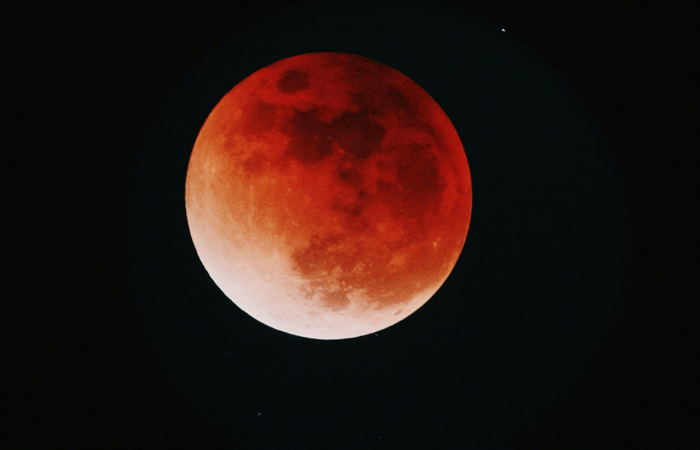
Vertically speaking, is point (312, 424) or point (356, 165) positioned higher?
point (356, 165)

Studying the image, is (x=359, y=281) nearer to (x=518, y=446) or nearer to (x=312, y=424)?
(x=312, y=424)

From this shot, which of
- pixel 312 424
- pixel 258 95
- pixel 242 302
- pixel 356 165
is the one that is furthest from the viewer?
pixel 312 424

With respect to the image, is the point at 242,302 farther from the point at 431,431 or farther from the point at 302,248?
the point at 431,431

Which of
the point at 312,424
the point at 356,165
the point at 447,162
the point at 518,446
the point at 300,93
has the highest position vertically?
the point at 300,93

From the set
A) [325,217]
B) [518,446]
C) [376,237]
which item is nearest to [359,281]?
[376,237]

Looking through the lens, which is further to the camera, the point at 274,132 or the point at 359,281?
the point at 359,281

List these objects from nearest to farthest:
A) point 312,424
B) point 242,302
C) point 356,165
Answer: point 356,165, point 242,302, point 312,424
